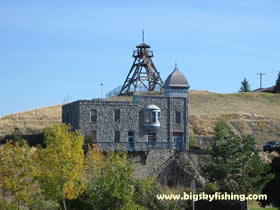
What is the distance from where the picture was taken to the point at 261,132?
86.1 m

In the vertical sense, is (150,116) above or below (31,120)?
above

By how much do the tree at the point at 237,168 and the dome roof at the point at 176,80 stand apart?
50.2ft

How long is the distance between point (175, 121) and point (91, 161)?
17843mm

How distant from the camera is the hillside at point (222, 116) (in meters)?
Answer: 85.7

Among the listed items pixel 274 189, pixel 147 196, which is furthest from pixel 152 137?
pixel 147 196

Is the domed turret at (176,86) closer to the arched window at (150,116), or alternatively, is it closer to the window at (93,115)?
the arched window at (150,116)

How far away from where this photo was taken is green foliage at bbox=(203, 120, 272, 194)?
1962 inches

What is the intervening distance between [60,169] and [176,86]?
1016 inches

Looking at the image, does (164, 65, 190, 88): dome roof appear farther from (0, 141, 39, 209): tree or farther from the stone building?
(0, 141, 39, 209): tree

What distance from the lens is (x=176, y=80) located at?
6844cm

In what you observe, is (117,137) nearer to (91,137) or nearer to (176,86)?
(91,137)

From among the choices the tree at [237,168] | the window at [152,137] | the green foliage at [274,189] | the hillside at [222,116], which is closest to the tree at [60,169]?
the tree at [237,168]

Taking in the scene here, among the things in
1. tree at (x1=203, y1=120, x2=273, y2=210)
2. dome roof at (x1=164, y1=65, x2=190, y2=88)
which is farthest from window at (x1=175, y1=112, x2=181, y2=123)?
tree at (x1=203, y1=120, x2=273, y2=210)

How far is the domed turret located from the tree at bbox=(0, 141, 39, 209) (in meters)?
28.1
